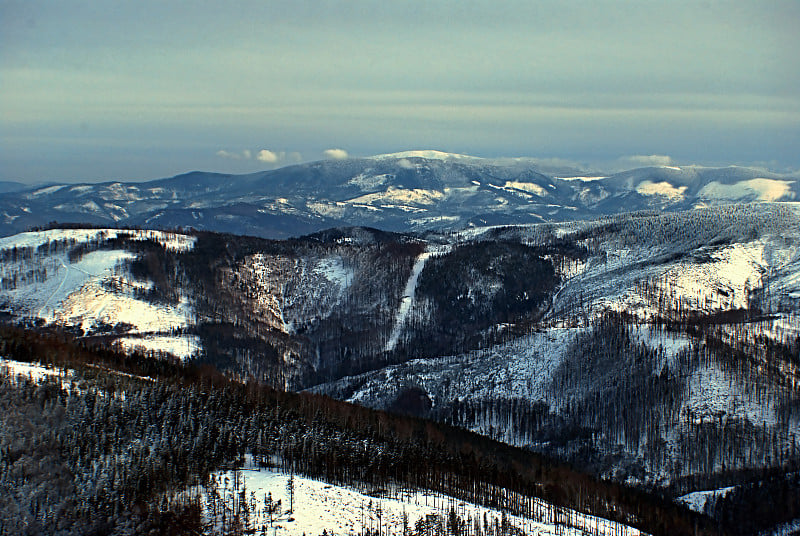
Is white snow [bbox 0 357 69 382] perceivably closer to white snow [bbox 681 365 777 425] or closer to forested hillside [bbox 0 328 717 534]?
forested hillside [bbox 0 328 717 534]

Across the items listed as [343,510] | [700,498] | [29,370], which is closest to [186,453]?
[343,510]

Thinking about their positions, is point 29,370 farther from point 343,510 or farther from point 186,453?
point 343,510

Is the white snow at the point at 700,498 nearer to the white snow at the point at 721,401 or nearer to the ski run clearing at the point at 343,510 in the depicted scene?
the white snow at the point at 721,401

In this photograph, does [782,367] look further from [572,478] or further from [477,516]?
[477,516]

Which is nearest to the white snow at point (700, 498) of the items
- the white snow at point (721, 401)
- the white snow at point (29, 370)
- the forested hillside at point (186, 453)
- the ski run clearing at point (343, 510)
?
the forested hillside at point (186, 453)

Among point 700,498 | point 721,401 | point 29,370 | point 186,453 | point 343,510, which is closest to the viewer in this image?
point 343,510

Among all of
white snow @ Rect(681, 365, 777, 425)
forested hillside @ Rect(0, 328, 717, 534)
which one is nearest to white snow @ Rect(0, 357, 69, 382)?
forested hillside @ Rect(0, 328, 717, 534)

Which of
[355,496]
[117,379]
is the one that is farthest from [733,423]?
[117,379]

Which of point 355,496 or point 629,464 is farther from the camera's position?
point 629,464
